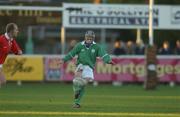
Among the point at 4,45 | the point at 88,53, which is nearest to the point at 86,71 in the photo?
the point at 88,53

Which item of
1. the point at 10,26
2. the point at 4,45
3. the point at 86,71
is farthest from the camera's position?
the point at 86,71

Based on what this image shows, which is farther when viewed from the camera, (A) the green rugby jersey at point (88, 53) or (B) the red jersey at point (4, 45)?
(A) the green rugby jersey at point (88, 53)

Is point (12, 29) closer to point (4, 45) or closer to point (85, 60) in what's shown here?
point (4, 45)

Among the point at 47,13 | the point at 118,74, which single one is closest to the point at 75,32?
the point at 47,13

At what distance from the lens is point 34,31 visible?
53.2 metres

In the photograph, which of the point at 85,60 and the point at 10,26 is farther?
the point at 85,60

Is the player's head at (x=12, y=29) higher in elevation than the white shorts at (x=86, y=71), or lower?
higher

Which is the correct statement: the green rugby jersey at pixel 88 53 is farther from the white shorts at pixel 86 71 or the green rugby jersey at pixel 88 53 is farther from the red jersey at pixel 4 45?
the red jersey at pixel 4 45

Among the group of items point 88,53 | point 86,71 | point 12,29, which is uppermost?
point 12,29

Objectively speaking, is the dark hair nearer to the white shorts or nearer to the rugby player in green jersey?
the rugby player in green jersey

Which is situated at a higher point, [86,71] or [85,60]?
[85,60]

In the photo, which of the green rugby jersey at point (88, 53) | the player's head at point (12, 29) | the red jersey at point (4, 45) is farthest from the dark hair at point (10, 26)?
the green rugby jersey at point (88, 53)

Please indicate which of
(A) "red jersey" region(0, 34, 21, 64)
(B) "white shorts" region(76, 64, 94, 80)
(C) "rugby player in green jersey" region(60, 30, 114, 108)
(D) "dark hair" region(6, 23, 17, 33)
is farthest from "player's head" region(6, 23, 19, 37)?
(B) "white shorts" region(76, 64, 94, 80)

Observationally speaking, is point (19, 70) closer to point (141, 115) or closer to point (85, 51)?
point (85, 51)
